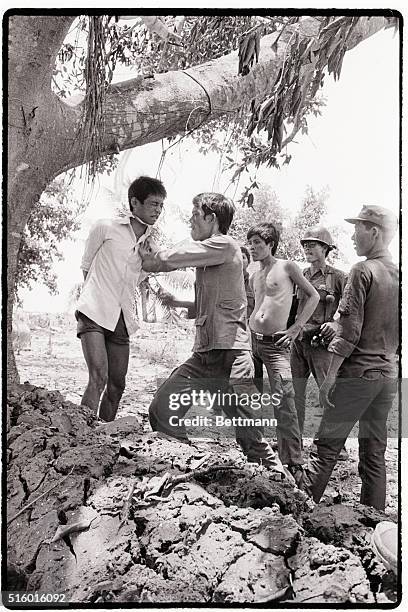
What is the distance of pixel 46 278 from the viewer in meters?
3.18

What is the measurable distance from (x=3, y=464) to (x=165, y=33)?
1840 millimetres

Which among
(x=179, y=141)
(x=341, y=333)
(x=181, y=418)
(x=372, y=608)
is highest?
(x=179, y=141)

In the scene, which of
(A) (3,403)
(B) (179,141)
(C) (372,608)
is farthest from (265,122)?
(C) (372,608)

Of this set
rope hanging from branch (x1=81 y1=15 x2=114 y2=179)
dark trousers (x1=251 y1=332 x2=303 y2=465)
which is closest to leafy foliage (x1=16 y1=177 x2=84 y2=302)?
rope hanging from branch (x1=81 y1=15 x2=114 y2=179)

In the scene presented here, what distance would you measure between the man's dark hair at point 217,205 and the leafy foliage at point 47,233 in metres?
0.48

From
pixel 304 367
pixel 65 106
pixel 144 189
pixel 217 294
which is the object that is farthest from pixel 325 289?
pixel 65 106

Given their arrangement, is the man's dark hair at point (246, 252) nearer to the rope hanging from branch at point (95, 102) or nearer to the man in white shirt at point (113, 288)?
the man in white shirt at point (113, 288)

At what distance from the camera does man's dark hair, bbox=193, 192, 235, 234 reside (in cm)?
317

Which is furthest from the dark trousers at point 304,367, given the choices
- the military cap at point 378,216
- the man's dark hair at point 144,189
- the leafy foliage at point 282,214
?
the man's dark hair at point 144,189

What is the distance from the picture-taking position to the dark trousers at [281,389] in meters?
3.21

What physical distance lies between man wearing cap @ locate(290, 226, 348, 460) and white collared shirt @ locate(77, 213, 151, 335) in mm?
658

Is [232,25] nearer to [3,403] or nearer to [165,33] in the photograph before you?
[165,33]

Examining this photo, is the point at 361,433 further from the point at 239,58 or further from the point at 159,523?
the point at 239,58

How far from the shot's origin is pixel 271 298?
322cm
